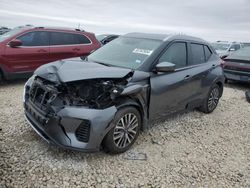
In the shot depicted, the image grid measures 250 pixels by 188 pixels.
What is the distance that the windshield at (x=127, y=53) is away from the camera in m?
4.01

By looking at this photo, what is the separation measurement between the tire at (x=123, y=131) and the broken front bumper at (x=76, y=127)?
207mm

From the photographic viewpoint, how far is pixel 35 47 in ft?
23.2

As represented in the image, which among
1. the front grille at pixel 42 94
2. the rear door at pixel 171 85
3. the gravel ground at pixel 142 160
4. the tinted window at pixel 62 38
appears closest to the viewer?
the gravel ground at pixel 142 160

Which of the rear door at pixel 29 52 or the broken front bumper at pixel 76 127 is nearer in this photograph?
the broken front bumper at pixel 76 127

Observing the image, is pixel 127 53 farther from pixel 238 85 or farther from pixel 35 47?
pixel 238 85

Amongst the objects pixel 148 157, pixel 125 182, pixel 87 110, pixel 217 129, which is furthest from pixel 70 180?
pixel 217 129

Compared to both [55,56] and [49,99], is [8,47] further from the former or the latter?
[49,99]

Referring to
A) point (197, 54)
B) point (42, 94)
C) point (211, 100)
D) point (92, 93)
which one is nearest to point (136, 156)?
point (92, 93)

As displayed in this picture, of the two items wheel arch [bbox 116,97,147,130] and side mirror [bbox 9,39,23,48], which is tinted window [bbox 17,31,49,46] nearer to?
side mirror [bbox 9,39,23,48]

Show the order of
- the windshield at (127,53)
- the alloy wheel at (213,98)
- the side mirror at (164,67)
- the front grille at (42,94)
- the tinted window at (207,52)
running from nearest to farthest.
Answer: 1. the front grille at (42,94)
2. the side mirror at (164,67)
3. the windshield at (127,53)
4. the tinted window at (207,52)
5. the alloy wheel at (213,98)

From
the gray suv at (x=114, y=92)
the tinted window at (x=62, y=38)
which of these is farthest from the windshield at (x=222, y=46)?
the gray suv at (x=114, y=92)

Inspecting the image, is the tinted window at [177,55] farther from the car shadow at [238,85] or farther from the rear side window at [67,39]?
the car shadow at [238,85]

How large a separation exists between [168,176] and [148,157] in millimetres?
470

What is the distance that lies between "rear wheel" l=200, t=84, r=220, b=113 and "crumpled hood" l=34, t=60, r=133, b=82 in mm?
2695
